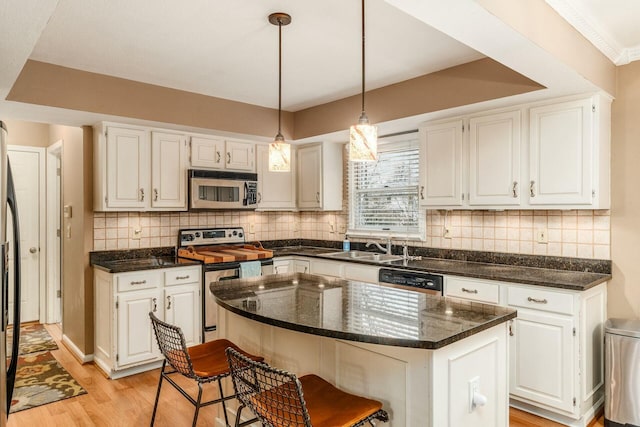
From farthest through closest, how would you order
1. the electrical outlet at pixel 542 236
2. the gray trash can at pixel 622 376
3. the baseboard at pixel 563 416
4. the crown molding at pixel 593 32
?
the electrical outlet at pixel 542 236, the baseboard at pixel 563 416, the gray trash can at pixel 622 376, the crown molding at pixel 593 32

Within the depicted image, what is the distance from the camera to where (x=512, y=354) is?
2895 mm

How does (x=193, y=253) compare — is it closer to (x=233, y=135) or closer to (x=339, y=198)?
(x=233, y=135)

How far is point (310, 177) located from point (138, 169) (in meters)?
1.91

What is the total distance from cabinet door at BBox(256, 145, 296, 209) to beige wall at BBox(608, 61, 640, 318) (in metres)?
3.19

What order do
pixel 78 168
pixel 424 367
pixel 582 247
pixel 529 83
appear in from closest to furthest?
pixel 424 367, pixel 529 83, pixel 582 247, pixel 78 168

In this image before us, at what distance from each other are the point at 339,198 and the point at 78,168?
272 centimetres

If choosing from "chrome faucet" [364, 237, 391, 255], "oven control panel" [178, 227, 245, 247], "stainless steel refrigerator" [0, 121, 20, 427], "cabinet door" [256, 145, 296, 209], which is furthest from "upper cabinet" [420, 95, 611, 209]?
"stainless steel refrigerator" [0, 121, 20, 427]

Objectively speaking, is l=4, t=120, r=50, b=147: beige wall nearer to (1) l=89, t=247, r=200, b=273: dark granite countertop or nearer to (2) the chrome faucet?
(1) l=89, t=247, r=200, b=273: dark granite countertop

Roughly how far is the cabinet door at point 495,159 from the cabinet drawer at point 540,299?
0.71m

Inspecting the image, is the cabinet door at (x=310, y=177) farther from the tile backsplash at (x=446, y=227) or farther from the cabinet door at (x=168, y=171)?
the cabinet door at (x=168, y=171)

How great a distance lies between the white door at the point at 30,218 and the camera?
16.2ft

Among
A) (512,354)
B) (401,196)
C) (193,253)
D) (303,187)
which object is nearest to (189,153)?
(193,253)

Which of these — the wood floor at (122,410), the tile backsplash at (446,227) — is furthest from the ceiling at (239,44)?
the wood floor at (122,410)

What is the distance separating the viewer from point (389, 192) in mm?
4523
